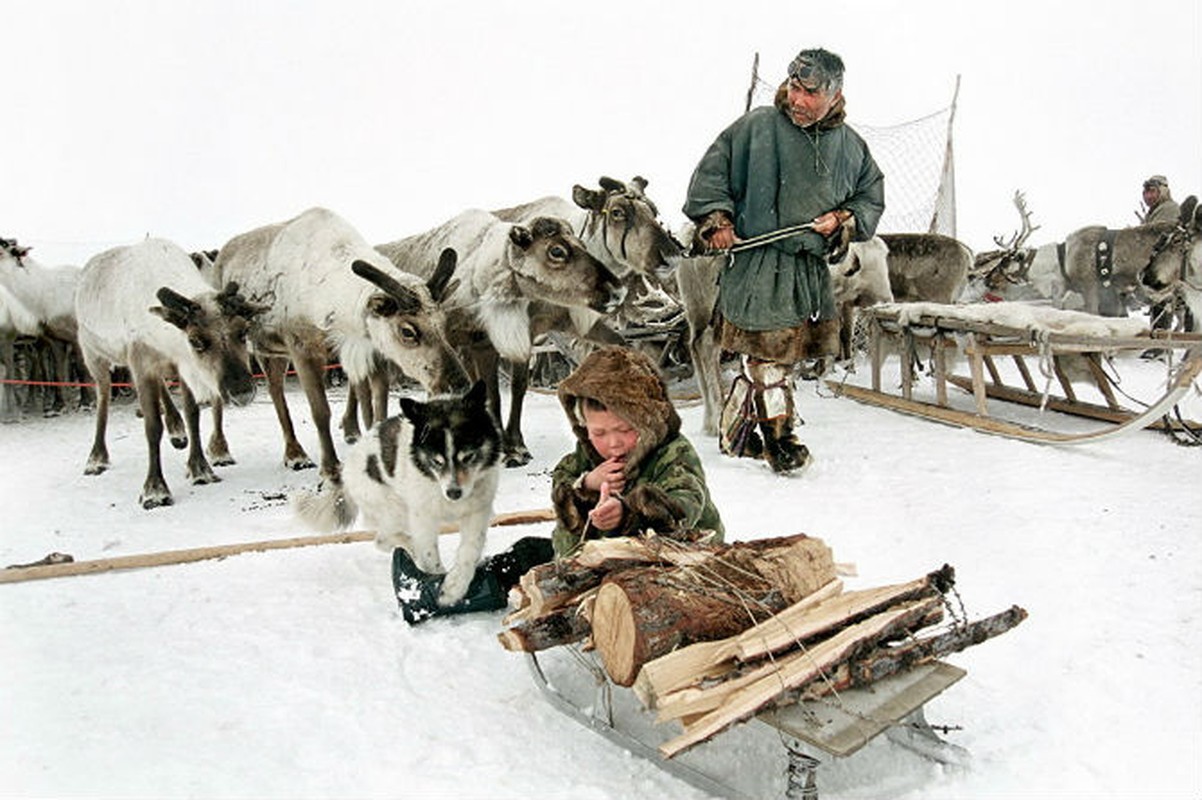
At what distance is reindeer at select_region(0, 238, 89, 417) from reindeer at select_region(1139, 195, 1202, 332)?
1183cm

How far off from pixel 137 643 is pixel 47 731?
2.20ft

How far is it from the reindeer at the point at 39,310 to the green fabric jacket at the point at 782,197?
26.0ft

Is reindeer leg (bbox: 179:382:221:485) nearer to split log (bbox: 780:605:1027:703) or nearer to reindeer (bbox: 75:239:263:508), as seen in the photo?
reindeer (bbox: 75:239:263:508)

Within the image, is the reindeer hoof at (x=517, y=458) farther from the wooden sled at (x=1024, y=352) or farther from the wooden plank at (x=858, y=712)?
the wooden plank at (x=858, y=712)

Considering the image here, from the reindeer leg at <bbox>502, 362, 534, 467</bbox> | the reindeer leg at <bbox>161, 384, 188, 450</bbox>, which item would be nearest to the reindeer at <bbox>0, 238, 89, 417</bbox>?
the reindeer leg at <bbox>161, 384, 188, 450</bbox>

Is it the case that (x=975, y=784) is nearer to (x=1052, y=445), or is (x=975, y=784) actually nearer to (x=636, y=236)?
(x=1052, y=445)

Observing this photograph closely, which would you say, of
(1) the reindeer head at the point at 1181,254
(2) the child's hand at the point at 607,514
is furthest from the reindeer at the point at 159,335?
(1) the reindeer head at the point at 1181,254

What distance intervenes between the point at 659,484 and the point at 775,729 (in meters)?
0.85

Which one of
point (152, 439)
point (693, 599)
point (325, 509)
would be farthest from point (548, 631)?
point (152, 439)

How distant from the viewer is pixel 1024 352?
6266 millimetres

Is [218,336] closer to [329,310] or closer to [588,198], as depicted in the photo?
[329,310]

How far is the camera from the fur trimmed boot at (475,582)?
3504 millimetres

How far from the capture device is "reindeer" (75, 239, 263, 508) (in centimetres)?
583

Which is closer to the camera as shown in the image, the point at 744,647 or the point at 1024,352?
the point at 744,647
